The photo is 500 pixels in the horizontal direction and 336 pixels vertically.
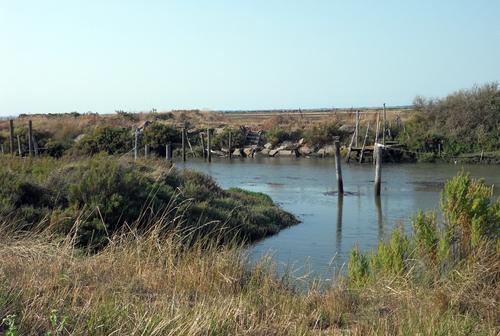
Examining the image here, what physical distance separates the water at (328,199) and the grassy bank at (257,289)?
1377 millimetres

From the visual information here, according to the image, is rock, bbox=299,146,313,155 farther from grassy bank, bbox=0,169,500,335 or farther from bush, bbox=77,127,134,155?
grassy bank, bbox=0,169,500,335

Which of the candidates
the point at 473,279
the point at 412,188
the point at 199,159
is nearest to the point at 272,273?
the point at 473,279

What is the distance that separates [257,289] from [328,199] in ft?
77.1

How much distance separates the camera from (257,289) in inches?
272

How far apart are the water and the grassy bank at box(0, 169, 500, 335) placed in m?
1.38

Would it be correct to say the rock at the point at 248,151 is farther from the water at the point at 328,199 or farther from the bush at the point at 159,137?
the bush at the point at 159,137

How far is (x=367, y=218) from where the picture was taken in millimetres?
24406

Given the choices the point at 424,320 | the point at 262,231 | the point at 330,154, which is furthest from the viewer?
the point at 330,154

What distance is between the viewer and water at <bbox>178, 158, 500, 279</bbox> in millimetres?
17594

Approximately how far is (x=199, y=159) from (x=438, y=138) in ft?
66.1

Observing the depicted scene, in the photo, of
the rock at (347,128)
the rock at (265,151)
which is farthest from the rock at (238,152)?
the rock at (347,128)

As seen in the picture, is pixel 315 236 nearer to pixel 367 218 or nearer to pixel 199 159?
pixel 367 218

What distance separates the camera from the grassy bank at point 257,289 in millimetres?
4906

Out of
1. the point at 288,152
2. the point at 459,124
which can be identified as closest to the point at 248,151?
the point at 288,152
